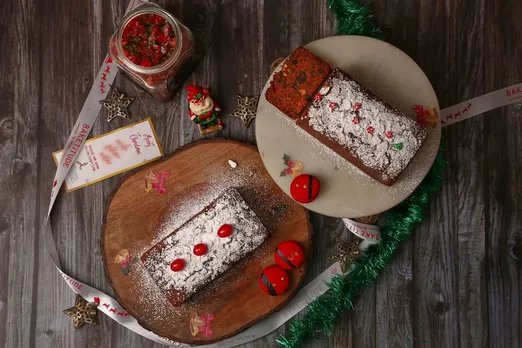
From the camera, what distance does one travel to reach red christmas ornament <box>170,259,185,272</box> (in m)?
2.00

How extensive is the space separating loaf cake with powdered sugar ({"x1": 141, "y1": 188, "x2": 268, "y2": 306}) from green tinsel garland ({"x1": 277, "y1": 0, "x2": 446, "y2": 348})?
0.43m

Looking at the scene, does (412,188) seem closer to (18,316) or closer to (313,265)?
(313,265)

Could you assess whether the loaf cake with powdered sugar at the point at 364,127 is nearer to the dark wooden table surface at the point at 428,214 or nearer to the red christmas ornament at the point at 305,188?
the red christmas ornament at the point at 305,188

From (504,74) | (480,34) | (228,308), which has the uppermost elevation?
(480,34)

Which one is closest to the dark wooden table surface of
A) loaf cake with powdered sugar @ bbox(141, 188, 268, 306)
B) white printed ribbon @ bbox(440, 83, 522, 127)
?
white printed ribbon @ bbox(440, 83, 522, 127)

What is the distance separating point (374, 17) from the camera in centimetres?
229

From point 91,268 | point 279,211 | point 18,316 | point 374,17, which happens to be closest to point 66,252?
point 91,268

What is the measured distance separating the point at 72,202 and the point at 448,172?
182 cm

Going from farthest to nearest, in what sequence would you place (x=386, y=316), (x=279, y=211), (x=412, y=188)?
(x=386, y=316)
(x=279, y=211)
(x=412, y=188)

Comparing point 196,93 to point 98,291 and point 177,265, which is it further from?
point 98,291

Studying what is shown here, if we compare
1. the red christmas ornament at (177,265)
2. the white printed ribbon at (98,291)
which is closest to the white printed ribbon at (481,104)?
the white printed ribbon at (98,291)

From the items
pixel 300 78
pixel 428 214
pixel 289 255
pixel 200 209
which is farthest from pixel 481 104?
pixel 200 209

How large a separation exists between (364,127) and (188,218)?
876 mm

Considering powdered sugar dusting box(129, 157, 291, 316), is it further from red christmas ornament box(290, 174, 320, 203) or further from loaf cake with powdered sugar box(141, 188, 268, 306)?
red christmas ornament box(290, 174, 320, 203)
